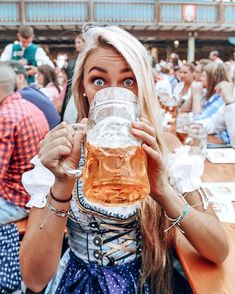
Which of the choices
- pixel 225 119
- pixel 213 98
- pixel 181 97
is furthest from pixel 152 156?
pixel 181 97

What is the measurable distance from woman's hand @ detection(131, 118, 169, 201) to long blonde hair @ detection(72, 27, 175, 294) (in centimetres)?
19

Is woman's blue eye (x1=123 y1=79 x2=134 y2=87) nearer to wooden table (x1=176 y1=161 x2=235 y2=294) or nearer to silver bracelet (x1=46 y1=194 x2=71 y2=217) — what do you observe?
silver bracelet (x1=46 y1=194 x2=71 y2=217)

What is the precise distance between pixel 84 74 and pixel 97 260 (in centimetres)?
47

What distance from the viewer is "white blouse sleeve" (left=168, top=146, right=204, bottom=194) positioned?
1.01m

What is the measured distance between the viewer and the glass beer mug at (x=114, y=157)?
2.19ft

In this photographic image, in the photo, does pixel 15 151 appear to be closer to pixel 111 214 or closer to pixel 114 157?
pixel 111 214

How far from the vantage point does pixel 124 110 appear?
0.69 metres

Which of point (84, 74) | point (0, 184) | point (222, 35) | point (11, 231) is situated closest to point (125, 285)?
point (84, 74)

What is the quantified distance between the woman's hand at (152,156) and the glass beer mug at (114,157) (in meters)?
0.01

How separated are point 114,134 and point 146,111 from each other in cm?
32

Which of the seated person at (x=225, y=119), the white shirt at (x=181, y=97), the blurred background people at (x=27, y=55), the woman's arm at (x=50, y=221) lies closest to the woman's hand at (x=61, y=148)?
the woman's arm at (x=50, y=221)

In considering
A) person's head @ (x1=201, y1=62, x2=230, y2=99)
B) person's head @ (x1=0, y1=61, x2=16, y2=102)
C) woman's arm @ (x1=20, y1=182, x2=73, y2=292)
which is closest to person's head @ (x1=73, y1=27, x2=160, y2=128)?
woman's arm @ (x1=20, y1=182, x2=73, y2=292)

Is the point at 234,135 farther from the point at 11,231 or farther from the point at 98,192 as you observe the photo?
the point at 98,192

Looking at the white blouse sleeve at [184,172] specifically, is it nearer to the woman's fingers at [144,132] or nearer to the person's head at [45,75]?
the woman's fingers at [144,132]
